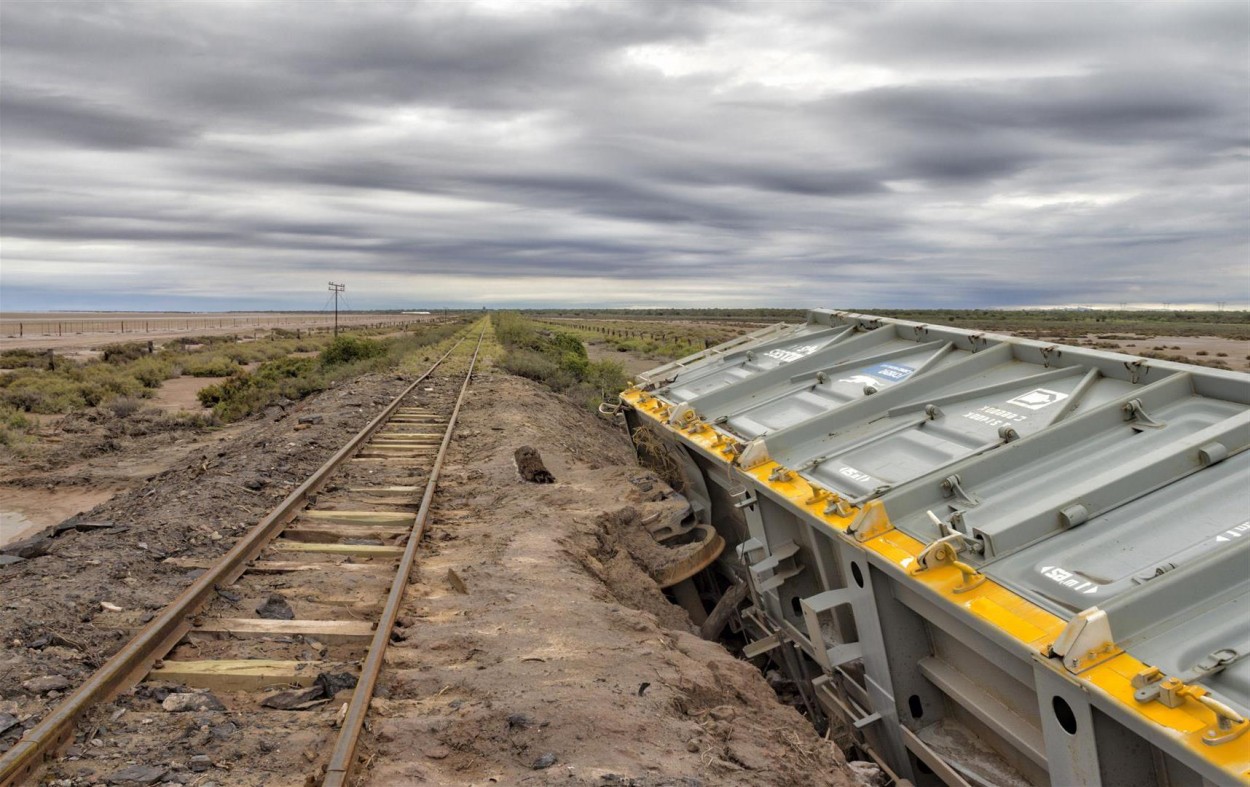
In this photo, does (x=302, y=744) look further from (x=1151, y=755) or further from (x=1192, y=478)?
(x=1192, y=478)

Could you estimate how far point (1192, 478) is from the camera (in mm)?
4250

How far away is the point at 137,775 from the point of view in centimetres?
366

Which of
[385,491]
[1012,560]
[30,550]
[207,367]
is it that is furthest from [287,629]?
[207,367]

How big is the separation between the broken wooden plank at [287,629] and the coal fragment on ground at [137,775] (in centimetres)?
168

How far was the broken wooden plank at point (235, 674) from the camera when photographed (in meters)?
4.75

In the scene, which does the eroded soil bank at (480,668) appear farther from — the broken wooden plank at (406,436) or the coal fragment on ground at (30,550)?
the broken wooden plank at (406,436)

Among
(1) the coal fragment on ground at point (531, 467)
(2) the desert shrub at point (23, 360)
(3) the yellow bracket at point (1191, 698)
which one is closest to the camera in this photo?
(3) the yellow bracket at point (1191, 698)

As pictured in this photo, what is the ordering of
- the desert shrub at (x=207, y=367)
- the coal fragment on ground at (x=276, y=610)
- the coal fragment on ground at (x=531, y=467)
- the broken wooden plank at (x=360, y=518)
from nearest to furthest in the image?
the coal fragment on ground at (x=276, y=610), the broken wooden plank at (x=360, y=518), the coal fragment on ground at (x=531, y=467), the desert shrub at (x=207, y=367)

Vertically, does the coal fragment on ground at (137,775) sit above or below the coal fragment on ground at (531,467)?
above

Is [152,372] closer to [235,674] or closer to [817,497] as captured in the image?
[235,674]

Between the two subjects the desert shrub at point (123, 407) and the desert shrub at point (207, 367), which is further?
the desert shrub at point (207, 367)

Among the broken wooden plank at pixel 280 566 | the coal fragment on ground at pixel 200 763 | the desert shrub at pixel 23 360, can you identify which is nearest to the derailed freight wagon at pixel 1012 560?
the broken wooden plank at pixel 280 566

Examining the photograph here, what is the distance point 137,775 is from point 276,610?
216cm

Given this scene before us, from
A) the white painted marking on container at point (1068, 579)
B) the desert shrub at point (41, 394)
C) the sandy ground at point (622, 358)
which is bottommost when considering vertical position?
the sandy ground at point (622, 358)
